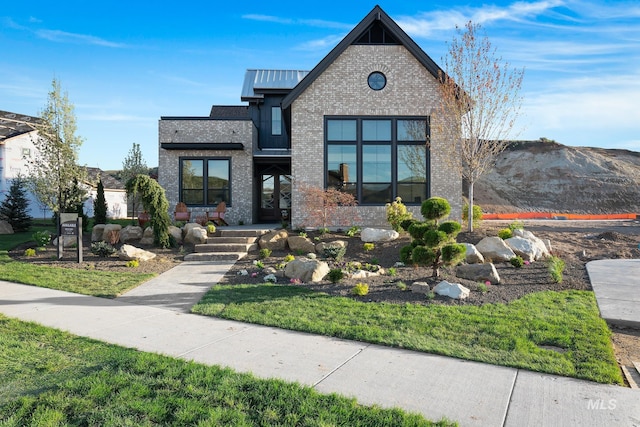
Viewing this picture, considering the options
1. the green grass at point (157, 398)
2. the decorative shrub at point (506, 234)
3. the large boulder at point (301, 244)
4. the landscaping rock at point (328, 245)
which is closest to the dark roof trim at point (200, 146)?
the large boulder at point (301, 244)

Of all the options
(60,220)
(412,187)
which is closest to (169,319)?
(60,220)

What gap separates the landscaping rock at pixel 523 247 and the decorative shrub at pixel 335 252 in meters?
4.47

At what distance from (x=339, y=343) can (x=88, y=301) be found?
202 inches

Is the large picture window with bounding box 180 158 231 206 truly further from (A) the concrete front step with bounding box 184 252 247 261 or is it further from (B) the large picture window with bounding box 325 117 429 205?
(A) the concrete front step with bounding box 184 252 247 261

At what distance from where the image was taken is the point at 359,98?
15344 mm

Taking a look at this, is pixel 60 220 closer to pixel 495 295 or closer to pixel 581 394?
pixel 495 295

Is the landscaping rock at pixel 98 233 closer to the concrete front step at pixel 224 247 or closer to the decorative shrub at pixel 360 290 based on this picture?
the concrete front step at pixel 224 247

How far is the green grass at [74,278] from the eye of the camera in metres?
8.64

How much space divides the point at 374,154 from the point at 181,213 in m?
8.04

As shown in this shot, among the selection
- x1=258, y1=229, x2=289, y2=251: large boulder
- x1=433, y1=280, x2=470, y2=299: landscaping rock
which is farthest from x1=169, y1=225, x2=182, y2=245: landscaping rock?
x1=433, y1=280, x2=470, y2=299: landscaping rock

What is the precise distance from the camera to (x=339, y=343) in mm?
5270

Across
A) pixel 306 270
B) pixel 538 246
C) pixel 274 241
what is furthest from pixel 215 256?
pixel 538 246

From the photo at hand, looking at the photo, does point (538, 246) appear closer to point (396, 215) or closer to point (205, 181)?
point (396, 215)

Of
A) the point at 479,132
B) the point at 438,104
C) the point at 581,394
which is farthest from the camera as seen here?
the point at 438,104
